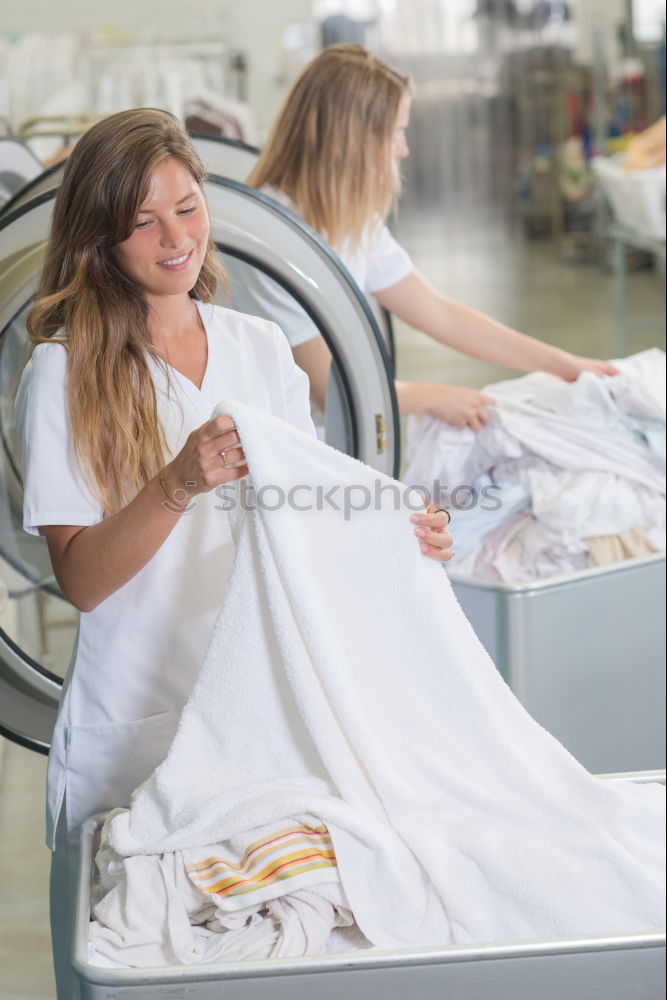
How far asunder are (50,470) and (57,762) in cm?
29

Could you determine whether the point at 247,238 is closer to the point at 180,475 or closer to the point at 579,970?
the point at 180,475

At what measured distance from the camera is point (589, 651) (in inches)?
75.1

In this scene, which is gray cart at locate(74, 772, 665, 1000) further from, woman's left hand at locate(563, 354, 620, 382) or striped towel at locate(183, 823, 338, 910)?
woman's left hand at locate(563, 354, 620, 382)

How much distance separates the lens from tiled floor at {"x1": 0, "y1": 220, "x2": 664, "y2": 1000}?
185cm

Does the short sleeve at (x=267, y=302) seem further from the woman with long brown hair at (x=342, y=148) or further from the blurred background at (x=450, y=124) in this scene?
the blurred background at (x=450, y=124)

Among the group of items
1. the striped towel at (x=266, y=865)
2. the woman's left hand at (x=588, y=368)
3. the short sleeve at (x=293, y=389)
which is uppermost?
the woman's left hand at (x=588, y=368)

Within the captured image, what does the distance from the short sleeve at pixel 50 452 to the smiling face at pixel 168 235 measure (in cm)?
10

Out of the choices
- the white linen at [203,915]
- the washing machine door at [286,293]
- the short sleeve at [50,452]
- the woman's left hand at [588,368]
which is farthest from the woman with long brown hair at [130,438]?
the woman's left hand at [588,368]

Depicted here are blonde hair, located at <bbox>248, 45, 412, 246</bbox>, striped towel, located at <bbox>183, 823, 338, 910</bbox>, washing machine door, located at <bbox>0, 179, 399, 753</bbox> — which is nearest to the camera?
striped towel, located at <bbox>183, 823, 338, 910</bbox>

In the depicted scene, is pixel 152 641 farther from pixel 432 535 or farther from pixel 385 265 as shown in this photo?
pixel 385 265

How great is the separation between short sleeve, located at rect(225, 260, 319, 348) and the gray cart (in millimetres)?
932

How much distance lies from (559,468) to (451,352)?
3.57 meters

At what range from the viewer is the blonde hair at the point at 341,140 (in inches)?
72.6
